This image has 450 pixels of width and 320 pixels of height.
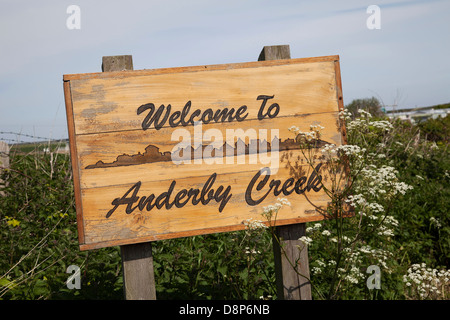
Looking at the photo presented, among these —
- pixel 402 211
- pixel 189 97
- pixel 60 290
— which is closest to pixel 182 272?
pixel 60 290

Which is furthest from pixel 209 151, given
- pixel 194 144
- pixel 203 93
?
pixel 203 93

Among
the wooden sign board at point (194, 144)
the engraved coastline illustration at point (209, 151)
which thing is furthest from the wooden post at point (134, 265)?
the engraved coastline illustration at point (209, 151)

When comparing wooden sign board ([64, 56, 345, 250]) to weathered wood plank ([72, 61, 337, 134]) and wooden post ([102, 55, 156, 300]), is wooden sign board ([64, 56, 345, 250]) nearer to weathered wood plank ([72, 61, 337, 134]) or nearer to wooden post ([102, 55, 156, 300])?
weathered wood plank ([72, 61, 337, 134])

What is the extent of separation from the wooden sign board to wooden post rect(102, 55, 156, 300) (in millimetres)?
121

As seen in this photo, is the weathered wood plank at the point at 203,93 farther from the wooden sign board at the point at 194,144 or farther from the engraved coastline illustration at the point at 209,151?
the engraved coastline illustration at the point at 209,151

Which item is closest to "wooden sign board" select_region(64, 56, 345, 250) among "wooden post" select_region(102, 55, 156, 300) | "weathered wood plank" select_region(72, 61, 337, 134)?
"weathered wood plank" select_region(72, 61, 337, 134)

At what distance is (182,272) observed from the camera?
4.31 metres

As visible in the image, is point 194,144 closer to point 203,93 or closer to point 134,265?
point 203,93

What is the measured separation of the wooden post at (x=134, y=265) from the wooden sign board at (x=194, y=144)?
12 centimetres

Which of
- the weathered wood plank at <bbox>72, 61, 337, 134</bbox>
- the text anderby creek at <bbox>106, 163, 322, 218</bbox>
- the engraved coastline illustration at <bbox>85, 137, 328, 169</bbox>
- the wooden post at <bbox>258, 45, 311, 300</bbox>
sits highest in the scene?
the weathered wood plank at <bbox>72, 61, 337, 134</bbox>

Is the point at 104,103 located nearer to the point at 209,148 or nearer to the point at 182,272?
the point at 209,148

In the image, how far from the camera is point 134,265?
3.21 m

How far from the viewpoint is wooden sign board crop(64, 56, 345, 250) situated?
3.05m

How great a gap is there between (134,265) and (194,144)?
1.01 m
